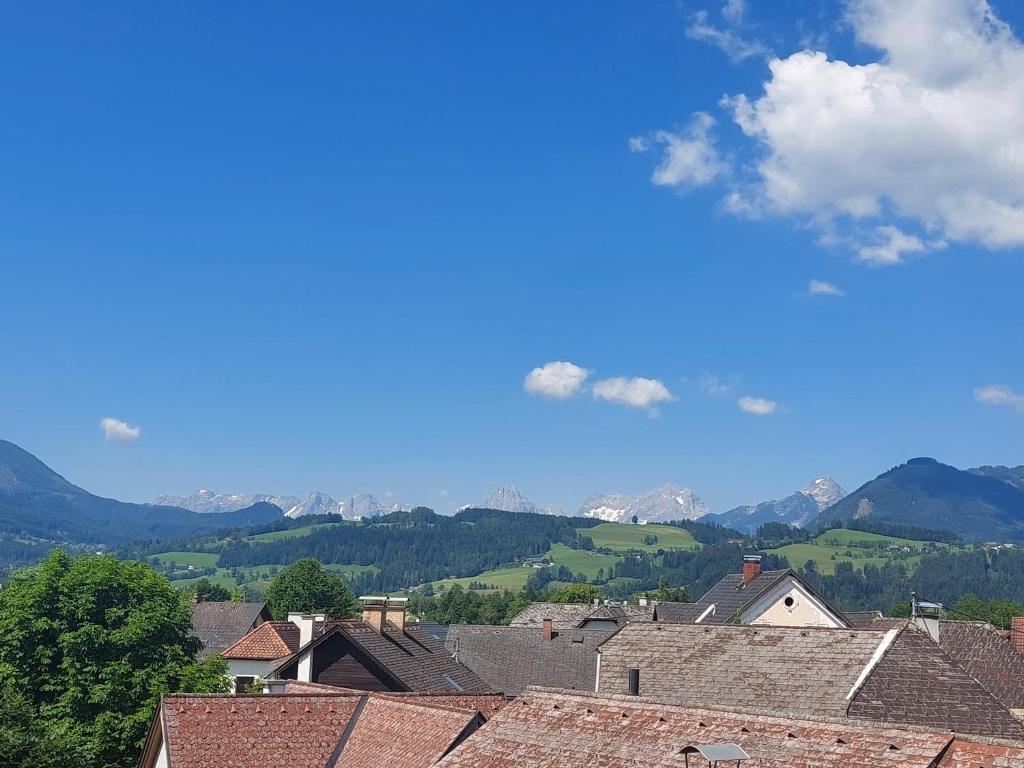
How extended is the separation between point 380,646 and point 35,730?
54.6 feet

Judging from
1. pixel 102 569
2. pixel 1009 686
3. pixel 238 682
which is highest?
pixel 102 569

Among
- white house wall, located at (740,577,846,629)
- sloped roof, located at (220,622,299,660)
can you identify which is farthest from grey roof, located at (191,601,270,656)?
white house wall, located at (740,577,846,629)

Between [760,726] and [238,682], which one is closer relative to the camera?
[760,726]

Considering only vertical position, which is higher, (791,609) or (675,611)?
(791,609)

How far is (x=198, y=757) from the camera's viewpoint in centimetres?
2486

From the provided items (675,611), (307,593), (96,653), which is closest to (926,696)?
(96,653)

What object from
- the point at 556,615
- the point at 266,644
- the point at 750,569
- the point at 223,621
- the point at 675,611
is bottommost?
the point at 223,621

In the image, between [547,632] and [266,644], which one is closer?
[547,632]

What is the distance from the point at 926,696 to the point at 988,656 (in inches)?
727

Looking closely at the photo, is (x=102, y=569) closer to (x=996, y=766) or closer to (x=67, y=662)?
(x=67, y=662)

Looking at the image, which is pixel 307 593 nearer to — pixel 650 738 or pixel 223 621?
pixel 223 621

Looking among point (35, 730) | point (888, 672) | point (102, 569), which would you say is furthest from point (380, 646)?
point (888, 672)

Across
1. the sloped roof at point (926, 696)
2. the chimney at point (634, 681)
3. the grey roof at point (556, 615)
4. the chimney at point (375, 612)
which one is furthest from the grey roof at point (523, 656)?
the sloped roof at point (926, 696)

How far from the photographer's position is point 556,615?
9419cm
